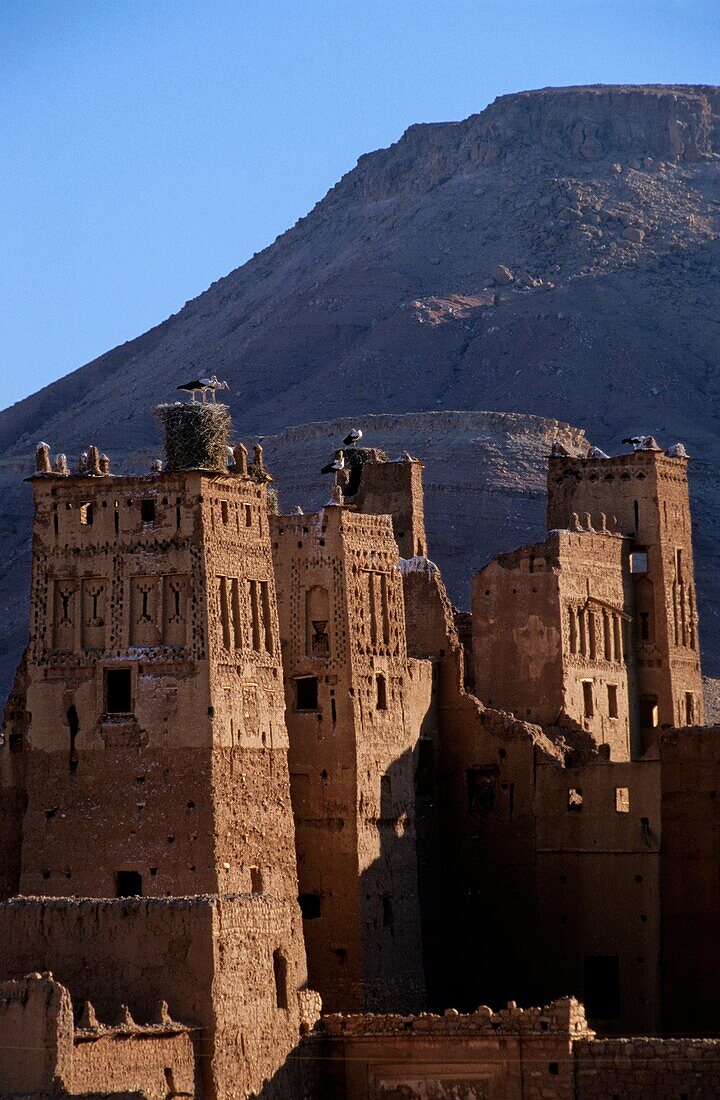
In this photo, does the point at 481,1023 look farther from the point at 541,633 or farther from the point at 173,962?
the point at 541,633

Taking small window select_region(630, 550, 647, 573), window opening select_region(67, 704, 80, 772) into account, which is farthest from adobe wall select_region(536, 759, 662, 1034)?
window opening select_region(67, 704, 80, 772)

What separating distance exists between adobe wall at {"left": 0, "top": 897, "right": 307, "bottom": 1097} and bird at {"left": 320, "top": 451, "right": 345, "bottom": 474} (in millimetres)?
16630

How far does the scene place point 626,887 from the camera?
65375mm

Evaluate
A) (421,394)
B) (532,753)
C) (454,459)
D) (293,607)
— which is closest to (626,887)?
(532,753)

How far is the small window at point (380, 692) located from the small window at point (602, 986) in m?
6.62

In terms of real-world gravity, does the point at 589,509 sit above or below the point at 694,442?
below

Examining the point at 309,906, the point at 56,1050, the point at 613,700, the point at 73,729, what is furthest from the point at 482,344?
the point at 56,1050

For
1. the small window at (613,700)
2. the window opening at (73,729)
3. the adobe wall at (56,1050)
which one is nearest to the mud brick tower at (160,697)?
the window opening at (73,729)

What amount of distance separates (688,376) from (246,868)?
366 feet

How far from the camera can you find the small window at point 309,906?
63000mm

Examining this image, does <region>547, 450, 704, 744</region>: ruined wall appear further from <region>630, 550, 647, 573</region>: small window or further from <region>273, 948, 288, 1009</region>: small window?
<region>273, 948, 288, 1009</region>: small window

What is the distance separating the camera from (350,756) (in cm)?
6378

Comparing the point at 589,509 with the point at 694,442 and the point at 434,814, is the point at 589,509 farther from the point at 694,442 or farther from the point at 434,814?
the point at 694,442

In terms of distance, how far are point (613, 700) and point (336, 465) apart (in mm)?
8605
